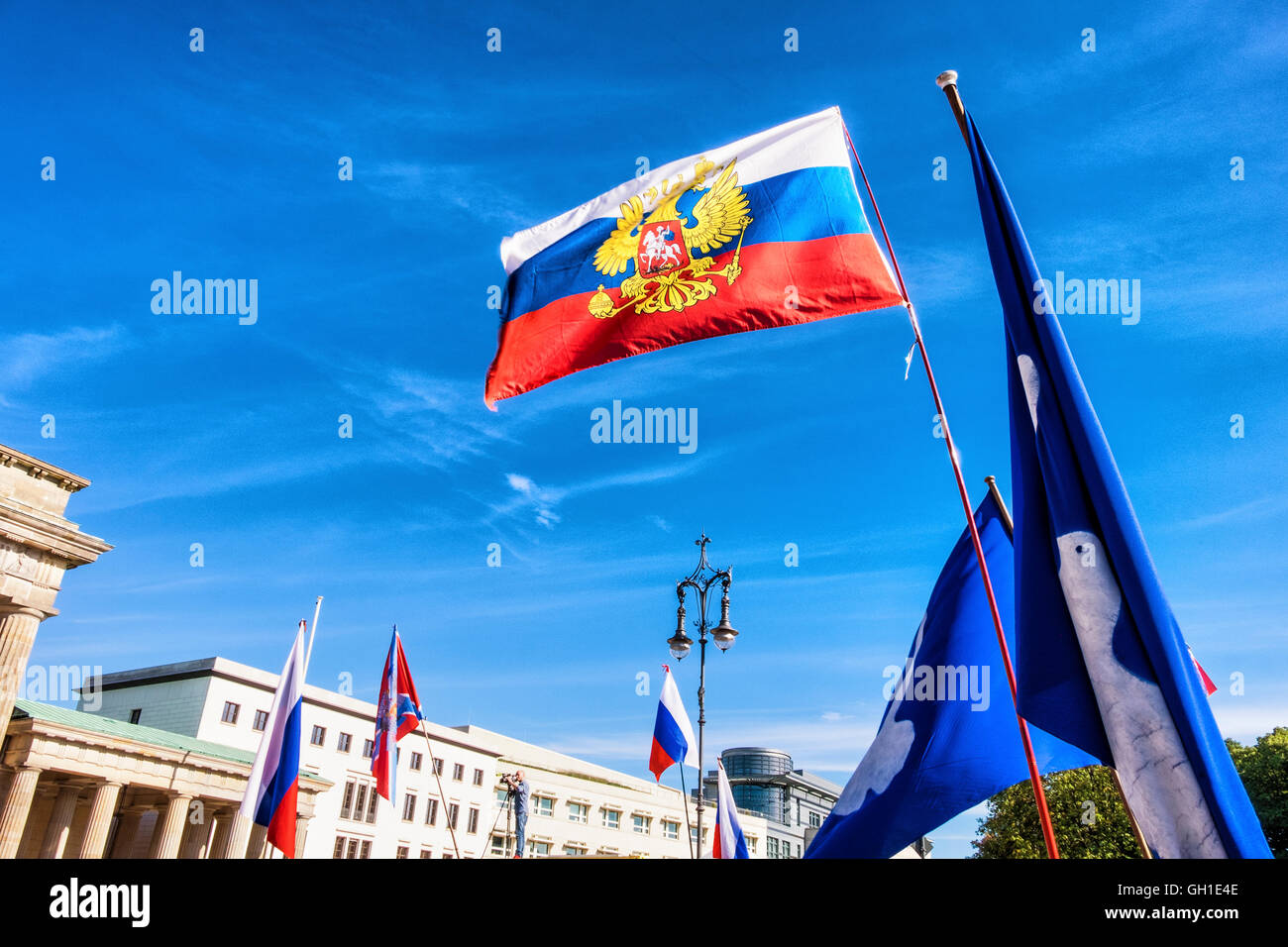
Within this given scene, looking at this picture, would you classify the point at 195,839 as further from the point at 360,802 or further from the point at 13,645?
the point at 360,802

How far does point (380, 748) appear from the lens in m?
19.9

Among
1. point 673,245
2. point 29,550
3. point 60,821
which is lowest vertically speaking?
point 60,821

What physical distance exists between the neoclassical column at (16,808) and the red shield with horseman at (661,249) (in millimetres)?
36420

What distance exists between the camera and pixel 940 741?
6539 mm

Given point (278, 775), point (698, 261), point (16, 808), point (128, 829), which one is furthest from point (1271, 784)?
point (128, 829)

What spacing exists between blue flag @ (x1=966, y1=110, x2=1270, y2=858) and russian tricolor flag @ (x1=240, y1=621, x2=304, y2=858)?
49.6 ft

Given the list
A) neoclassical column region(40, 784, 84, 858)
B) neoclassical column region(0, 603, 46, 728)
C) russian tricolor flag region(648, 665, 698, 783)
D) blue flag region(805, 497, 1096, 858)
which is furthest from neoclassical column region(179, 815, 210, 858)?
blue flag region(805, 497, 1096, 858)

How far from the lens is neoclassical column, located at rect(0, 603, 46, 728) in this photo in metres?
30.8

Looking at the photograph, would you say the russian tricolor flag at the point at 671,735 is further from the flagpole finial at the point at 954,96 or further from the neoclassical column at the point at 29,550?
the neoclassical column at the point at 29,550

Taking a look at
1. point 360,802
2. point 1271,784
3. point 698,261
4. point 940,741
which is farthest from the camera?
point 360,802

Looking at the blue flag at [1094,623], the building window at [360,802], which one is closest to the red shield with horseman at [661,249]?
the blue flag at [1094,623]

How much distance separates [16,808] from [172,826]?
7.71m
